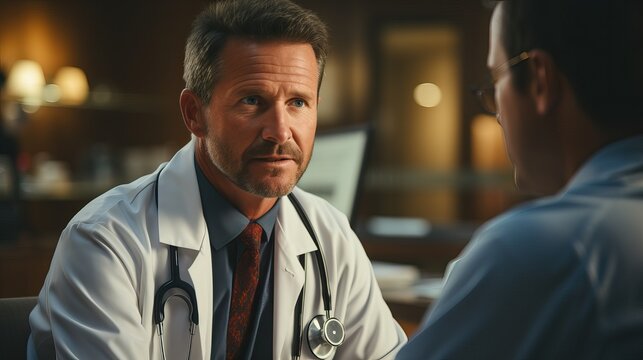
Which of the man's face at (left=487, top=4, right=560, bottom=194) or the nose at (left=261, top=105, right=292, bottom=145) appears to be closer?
the man's face at (left=487, top=4, right=560, bottom=194)

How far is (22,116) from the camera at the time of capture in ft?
14.3

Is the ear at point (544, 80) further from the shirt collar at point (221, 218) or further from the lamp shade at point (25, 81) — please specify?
the lamp shade at point (25, 81)

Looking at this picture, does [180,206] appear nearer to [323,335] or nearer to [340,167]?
[323,335]

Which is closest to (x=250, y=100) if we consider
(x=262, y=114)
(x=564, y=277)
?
(x=262, y=114)

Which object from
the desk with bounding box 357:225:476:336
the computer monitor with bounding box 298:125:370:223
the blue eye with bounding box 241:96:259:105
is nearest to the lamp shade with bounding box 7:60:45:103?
the desk with bounding box 357:225:476:336

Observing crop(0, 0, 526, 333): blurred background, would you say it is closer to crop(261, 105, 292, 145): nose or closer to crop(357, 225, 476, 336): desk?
crop(357, 225, 476, 336): desk

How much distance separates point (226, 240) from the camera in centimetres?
115

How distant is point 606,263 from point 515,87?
213 mm

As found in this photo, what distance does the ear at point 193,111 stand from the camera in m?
1.17

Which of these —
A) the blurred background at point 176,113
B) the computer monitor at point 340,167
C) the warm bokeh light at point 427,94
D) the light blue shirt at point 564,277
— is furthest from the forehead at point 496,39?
the warm bokeh light at point 427,94

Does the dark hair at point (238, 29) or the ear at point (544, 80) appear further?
the dark hair at point (238, 29)

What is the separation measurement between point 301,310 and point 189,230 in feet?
0.72

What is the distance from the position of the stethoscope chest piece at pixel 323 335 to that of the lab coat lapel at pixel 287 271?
0.11 ft

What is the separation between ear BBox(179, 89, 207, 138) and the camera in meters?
1.17
